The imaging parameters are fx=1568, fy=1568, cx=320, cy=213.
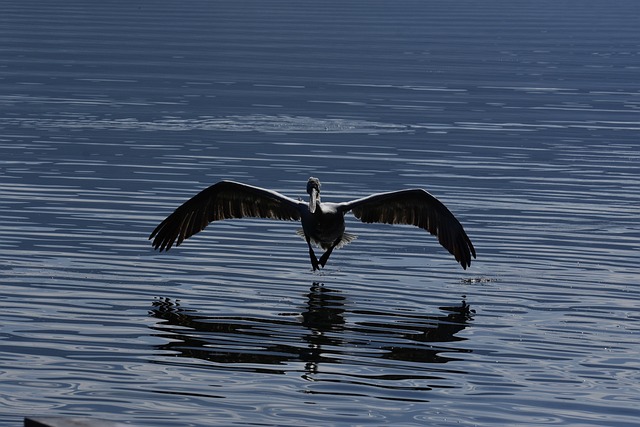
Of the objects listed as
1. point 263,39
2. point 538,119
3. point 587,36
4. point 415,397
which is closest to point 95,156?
point 538,119

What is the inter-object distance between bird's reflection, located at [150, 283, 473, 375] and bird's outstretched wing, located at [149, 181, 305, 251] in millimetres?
2347

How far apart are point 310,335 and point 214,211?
4183mm

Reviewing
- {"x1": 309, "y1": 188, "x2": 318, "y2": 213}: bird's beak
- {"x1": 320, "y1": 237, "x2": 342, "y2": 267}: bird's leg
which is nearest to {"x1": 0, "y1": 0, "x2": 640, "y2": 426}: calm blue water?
{"x1": 320, "y1": 237, "x2": 342, "y2": 267}: bird's leg

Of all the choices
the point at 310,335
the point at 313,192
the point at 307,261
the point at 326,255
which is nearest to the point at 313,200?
the point at 313,192

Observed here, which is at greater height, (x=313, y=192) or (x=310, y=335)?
(x=313, y=192)

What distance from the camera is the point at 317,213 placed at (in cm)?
1975

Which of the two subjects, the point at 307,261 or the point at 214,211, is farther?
the point at 307,261

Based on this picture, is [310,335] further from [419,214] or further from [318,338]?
[419,214]

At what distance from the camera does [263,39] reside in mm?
67500

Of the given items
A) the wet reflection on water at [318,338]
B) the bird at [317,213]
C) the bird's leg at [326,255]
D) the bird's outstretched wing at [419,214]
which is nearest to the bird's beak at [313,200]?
the bird at [317,213]

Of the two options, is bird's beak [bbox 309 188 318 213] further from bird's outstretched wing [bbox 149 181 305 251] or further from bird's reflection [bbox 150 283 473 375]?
bird's reflection [bbox 150 283 473 375]

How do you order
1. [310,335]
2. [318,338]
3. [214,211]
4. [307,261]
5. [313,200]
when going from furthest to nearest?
[307,261] < [214,211] < [313,200] < [310,335] < [318,338]

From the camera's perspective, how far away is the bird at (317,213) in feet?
65.1

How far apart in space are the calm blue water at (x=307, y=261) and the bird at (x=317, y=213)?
44 cm
